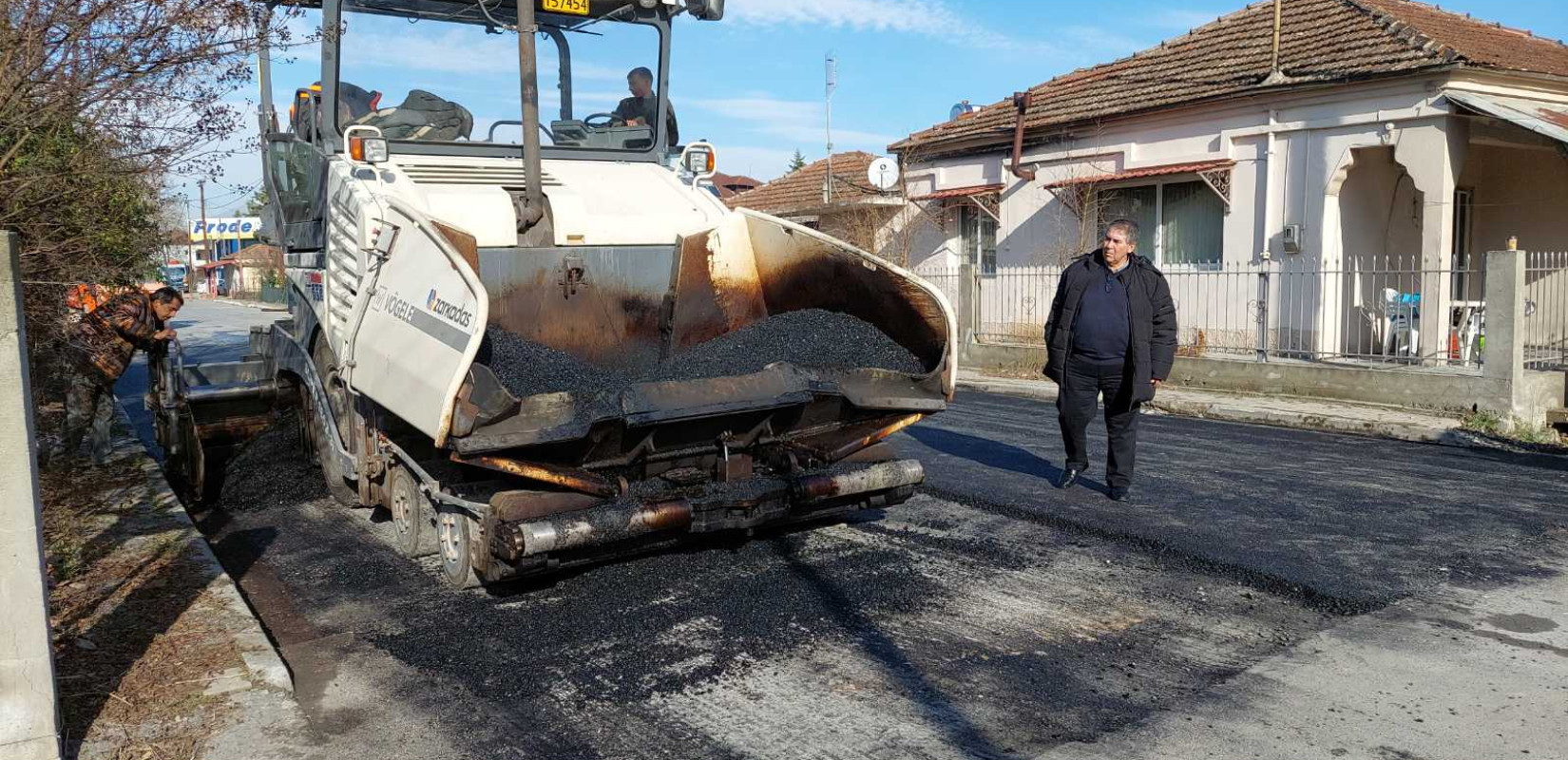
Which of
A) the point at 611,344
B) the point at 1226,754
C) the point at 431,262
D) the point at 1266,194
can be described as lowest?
the point at 1226,754

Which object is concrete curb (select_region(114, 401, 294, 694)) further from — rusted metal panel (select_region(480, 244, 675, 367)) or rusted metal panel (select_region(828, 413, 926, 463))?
rusted metal panel (select_region(828, 413, 926, 463))

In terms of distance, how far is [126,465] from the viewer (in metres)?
8.51

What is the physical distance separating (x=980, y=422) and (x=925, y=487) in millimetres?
3292

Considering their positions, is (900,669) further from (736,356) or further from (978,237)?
(978,237)

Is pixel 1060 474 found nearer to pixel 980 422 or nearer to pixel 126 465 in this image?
pixel 980 422

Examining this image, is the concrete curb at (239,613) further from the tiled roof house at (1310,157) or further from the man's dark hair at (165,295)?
the tiled roof house at (1310,157)

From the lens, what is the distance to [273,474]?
779 cm

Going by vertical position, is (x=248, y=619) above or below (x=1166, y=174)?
below

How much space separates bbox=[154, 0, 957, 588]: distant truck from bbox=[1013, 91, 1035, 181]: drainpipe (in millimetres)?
11602

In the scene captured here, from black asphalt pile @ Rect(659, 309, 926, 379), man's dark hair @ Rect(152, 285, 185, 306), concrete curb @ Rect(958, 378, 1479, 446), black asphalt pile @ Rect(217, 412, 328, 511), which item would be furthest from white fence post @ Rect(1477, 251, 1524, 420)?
man's dark hair @ Rect(152, 285, 185, 306)

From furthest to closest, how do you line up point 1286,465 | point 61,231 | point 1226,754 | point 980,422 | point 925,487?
point 980,422, point 1286,465, point 925,487, point 61,231, point 1226,754

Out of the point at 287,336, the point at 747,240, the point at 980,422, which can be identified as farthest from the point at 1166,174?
the point at 287,336

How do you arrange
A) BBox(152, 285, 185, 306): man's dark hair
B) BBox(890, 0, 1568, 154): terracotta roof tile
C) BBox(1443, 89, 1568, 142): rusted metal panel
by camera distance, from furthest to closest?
BBox(890, 0, 1568, 154): terracotta roof tile → BBox(1443, 89, 1568, 142): rusted metal panel → BBox(152, 285, 185, 306): man's dark hair

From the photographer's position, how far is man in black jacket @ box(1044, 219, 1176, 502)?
Result: 686 cm
